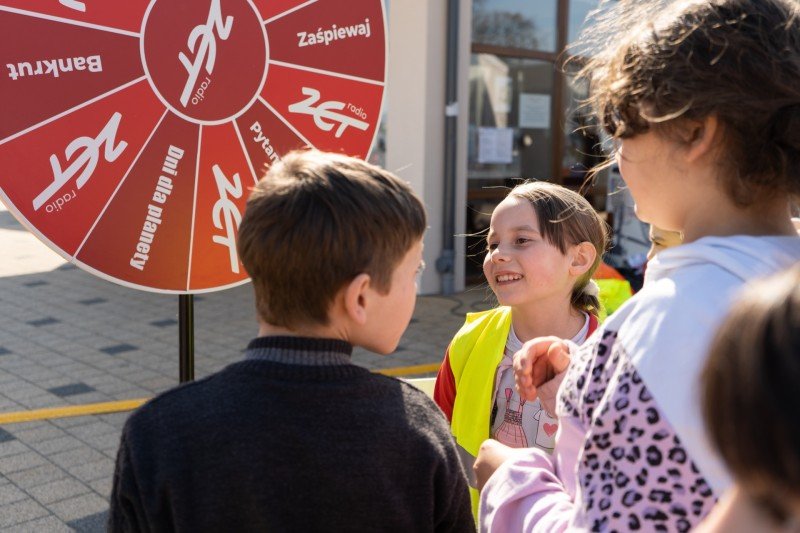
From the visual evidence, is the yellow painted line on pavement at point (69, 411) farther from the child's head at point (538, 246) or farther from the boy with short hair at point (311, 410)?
the boy with short hair at point (311, 410)

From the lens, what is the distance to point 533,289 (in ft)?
7.06

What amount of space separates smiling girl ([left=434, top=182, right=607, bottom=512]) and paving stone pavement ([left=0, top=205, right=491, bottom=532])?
2.20 ft

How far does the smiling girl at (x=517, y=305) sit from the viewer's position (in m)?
2.06

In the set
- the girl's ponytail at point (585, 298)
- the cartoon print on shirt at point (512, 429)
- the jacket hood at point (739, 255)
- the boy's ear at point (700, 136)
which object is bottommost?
the cartoon print on shirt at point (512, 429)

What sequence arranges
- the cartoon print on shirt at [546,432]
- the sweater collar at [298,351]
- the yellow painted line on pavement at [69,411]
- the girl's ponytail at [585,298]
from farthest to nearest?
the yellow painted line on pavement at [69,411] < the girl's ponytail at [585,298] < the cartoon print on shirt at [546,432] < the sweater collar at [298,351]

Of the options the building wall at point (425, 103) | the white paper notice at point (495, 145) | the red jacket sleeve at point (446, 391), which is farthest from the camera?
the white paper notice at point (495, 145)

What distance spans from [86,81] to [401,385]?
1.24 metres

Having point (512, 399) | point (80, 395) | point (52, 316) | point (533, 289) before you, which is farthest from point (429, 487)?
point (52, 316)

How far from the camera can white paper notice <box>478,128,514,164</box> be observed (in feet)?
28.5

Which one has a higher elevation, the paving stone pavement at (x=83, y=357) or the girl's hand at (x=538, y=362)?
the girl's hand at (x=538, y=362)

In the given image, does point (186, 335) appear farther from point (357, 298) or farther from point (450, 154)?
point (450, 154)

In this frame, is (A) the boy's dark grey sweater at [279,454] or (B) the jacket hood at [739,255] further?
(A) the boy's dark grey sweater at [279,454]

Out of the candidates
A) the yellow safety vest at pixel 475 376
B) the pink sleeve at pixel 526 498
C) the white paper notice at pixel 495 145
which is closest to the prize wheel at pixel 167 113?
the yellow safety vest at pixel 475 376

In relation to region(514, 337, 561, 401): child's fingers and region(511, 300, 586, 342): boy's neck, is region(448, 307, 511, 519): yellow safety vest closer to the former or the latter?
region(511, 300, 586, 342): boy's neck
